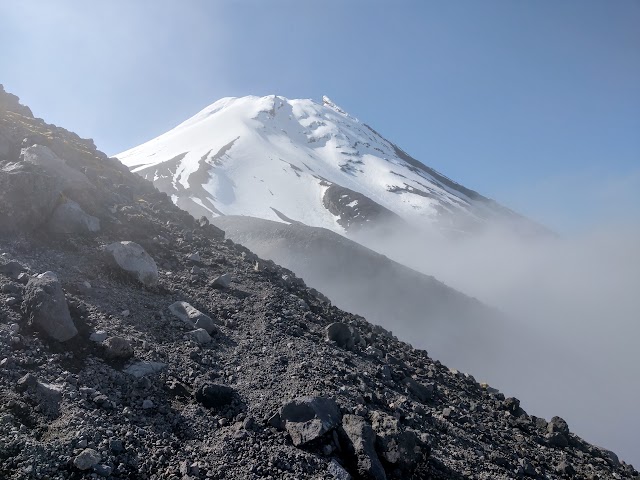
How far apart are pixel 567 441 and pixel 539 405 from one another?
43.7 m

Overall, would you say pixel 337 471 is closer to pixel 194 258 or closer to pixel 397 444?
pixel 397 444

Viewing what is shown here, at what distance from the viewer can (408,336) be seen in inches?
1877

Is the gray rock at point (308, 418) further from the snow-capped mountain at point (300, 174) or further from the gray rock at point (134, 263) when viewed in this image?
the snow-capped mountain at point (300, 174)

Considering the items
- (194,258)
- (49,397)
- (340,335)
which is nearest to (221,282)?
(194,258)

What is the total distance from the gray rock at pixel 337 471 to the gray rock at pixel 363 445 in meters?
0.33

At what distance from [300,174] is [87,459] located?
107592 millimetres

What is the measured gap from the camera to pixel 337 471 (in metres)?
6.06

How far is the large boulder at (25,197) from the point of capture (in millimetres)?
10352

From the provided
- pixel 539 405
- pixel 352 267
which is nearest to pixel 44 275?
pixel 352 267

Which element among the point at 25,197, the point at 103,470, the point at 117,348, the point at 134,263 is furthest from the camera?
the point at 25,197

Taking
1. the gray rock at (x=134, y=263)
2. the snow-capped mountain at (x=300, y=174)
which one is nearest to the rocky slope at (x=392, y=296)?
the snow-capped mountain at (x=300, y=174)

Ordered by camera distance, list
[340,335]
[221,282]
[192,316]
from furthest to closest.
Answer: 1. [221,282]
2. [340,335]
3. [192,316]

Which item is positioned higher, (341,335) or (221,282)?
(341,335)

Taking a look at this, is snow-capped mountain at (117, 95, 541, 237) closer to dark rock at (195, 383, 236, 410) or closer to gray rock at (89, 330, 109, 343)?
gray rock at (89, 330, 109, 343)
